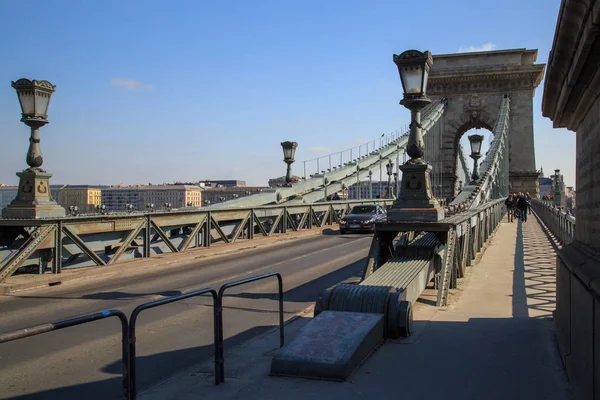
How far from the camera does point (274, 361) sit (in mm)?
5117

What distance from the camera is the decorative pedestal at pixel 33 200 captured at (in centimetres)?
1145

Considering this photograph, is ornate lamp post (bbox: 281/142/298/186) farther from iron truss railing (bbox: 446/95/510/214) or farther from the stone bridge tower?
the stone bridge tower

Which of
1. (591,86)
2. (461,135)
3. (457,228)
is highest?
(461,135)

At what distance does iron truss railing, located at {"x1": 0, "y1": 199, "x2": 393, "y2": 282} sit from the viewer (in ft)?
36.2

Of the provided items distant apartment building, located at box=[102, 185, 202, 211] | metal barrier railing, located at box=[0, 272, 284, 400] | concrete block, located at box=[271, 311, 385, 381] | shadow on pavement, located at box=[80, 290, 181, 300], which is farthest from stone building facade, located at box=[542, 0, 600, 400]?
distant apartment building, located at box=[102, 185, 202, 211]

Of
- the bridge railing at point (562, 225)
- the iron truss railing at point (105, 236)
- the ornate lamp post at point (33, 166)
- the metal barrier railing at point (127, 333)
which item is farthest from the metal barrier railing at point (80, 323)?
the ornate lamp post at point (33, 166)

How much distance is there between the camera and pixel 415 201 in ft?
30.4

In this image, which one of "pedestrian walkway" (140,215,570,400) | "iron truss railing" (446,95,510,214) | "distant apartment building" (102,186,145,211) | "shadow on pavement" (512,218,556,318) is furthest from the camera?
"distant apartment building" (102,186,145,211)

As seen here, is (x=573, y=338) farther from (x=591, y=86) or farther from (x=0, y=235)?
(x=0, y=235)

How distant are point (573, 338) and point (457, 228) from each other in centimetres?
507

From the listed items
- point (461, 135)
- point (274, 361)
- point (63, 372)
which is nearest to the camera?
point (274, 361)

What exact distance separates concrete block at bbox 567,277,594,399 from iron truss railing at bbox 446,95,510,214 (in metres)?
7.11

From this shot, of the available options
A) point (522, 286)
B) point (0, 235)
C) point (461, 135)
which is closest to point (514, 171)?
point (461, 135)

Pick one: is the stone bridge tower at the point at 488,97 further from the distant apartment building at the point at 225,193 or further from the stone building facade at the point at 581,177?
the stone building facade at the point at 581,177
